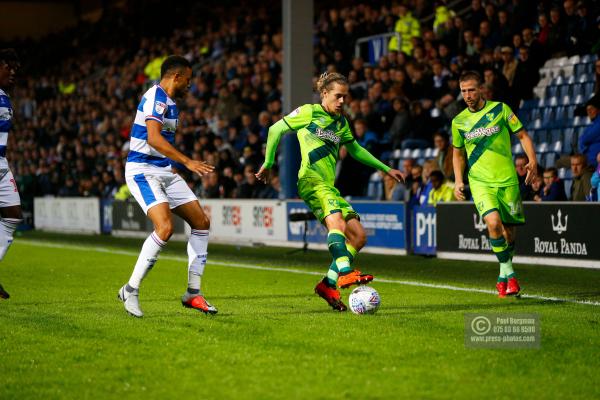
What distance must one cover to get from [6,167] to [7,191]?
0.81 ft

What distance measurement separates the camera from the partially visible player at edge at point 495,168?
1035 centimetres

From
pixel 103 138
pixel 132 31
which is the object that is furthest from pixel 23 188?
pixel 132 31

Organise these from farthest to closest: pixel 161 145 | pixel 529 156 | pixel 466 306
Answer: pixel 529 156 < pixel 466 306 < pixel 161 145

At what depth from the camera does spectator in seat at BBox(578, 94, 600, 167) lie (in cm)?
1581

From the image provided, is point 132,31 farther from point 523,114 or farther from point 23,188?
point 523,114

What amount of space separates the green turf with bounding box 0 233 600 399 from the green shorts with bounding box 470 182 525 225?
0.89 meters

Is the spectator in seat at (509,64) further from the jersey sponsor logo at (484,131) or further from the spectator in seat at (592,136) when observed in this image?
the jersey sponsor logo at (484,131)

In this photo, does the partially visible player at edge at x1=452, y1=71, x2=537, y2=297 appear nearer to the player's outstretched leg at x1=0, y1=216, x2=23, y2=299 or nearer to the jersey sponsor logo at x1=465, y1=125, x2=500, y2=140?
the jersey sponsor logo at x1=465, y1=125, x2=500, y2=140

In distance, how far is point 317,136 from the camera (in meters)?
9.47

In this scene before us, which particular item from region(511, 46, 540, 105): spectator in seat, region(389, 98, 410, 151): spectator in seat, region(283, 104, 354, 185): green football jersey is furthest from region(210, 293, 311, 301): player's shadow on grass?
region(389, 98, 410, 151): spectator in seat

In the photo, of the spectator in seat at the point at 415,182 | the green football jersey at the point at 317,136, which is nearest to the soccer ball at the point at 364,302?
the green football jersey at the point at 317,136

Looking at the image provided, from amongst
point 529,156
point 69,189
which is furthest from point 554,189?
point 69,189

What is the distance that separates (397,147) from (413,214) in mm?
3443

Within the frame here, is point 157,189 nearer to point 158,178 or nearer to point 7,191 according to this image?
point 158,178
